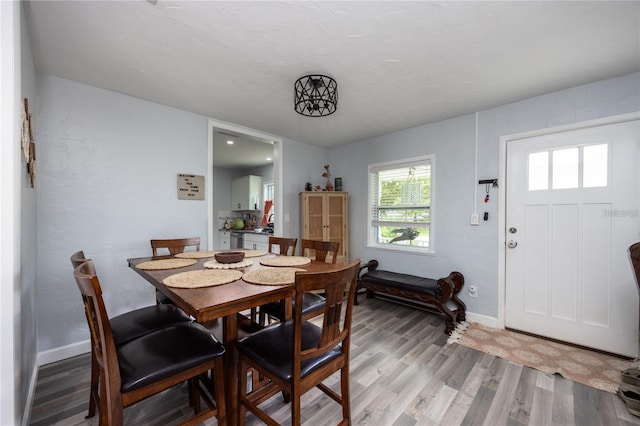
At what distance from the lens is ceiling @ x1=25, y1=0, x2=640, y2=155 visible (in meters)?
1.48

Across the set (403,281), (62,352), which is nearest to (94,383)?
(62,352)

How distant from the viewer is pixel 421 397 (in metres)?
1.73

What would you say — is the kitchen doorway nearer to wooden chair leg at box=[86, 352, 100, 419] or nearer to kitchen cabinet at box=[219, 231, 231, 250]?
wooden chair leg at box=[86, 352, 100, 419]

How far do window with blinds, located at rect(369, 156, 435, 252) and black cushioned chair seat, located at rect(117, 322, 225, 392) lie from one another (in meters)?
2.83

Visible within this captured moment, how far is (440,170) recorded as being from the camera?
10.5ft

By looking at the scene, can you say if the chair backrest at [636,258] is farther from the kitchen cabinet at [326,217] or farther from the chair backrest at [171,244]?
the chair backrest at [171,244]

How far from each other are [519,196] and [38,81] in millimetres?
4490

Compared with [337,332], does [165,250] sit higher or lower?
higher

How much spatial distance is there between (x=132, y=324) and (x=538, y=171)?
3.62 meters

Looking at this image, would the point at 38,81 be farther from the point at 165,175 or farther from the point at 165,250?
the point at 165,250

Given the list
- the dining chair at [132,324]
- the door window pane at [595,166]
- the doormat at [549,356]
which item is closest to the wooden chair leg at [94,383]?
the dining chair at [132,324]

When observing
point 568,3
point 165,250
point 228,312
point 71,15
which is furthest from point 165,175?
point 568,3

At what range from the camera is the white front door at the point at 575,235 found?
219 centimetres

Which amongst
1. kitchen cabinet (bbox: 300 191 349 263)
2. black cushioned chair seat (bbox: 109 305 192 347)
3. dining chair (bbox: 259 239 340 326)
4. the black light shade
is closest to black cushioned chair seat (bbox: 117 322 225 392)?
black cushioned chair seat (bbox: 109 305 192 347)
